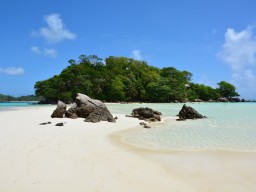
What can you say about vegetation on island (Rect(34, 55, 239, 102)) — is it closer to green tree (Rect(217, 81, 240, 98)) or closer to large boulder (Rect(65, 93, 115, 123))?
green tree (Rect(217, 81, 240, 98))

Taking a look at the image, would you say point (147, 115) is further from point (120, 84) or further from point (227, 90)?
point (227, 90)

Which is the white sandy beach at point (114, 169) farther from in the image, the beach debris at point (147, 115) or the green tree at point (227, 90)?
the green tree at point (227, 90)

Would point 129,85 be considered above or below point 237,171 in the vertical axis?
above

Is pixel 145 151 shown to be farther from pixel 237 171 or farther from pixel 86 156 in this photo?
pixel 237 171

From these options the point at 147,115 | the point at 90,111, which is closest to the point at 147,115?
the point at 147,115

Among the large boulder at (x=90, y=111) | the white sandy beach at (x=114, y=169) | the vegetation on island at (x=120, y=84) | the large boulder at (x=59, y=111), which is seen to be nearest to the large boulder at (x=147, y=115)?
the large boulder at (x=90, y=111)

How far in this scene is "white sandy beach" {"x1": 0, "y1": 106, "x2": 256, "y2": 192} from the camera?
5426 millimetres

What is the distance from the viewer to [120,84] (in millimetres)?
73812

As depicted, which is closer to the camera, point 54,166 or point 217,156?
point 54,166

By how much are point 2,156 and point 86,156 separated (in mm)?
2255

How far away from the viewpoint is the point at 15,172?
6043 millimetres

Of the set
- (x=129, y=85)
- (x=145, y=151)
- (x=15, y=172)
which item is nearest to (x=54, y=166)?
(x=15, y=172)

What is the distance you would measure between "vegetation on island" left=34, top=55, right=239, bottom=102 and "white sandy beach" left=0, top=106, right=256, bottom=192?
57920 mm

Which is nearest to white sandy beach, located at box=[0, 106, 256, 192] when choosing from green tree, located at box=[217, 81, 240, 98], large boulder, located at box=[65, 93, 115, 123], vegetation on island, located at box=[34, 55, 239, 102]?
large boulder, located at box=[65, 93, 115, 123]
